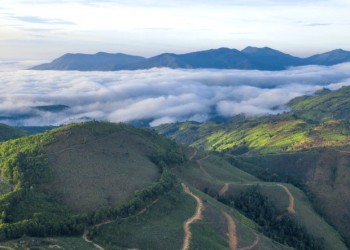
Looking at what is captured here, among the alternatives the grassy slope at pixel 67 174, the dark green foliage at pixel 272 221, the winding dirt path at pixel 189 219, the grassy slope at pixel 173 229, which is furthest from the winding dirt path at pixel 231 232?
the grassy slope at pixel 67 174

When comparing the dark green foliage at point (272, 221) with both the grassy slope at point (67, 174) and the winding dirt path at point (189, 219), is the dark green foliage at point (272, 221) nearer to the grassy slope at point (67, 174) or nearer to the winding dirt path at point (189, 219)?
the winding dirt path at point (189, 219)

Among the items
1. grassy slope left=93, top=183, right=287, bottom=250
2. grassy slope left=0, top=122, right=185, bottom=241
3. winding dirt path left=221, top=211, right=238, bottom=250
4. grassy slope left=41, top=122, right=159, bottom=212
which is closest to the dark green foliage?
grassy slope left=93, top=183, right=287, bottom=250

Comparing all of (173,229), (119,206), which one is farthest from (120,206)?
(173,229)

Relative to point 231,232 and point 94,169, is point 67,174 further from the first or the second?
point 231,232

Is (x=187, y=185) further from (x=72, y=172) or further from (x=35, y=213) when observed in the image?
(x=35, y=213)

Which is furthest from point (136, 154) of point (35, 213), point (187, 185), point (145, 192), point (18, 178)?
point (35, 213)

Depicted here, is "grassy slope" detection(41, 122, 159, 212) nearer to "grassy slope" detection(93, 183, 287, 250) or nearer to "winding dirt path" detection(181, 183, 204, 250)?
"grassy slope" detection(93, 183, 287, 250)
